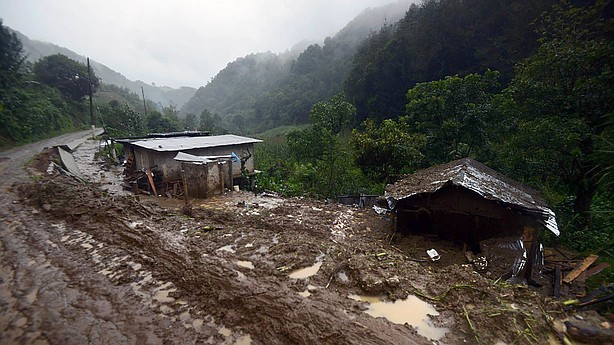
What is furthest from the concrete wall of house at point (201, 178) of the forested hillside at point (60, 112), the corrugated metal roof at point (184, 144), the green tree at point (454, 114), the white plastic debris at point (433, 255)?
the green tree at point (454, 114)

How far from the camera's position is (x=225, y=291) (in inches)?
170

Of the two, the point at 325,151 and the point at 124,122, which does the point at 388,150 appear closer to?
the point at 325,151

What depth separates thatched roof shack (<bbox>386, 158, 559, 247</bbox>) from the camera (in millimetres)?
6535

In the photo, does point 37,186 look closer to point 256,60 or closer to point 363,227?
point 363,227

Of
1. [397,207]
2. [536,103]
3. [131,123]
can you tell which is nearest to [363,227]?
[397,207]

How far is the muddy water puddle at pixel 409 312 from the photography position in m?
3.58

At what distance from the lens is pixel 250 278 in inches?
183

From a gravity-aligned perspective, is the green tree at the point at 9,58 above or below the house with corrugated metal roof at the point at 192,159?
above

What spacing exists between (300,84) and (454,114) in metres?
53.7

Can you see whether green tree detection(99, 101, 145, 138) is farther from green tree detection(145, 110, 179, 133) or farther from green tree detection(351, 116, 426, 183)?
green tree detection(351, 116, 426, 183)

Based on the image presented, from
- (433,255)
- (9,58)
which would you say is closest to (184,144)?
(9,58)

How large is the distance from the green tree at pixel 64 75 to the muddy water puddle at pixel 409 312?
138 ft

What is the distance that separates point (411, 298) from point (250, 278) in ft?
8.40

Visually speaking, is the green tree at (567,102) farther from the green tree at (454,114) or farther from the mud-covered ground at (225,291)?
the mud-covered ground at (225,291)
